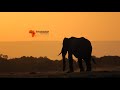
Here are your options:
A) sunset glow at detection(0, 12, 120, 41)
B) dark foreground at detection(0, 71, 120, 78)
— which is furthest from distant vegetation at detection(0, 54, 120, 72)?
sunset glow at detection(0, 12, 120, 41)

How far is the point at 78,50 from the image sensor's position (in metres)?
4.21

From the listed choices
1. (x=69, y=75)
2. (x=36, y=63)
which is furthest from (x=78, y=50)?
(x=36, y=63)

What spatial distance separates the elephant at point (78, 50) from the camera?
4.14m

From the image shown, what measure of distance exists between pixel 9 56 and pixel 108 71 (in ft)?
3.63

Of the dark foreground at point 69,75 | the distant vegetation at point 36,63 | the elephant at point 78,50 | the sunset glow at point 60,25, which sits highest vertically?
the sunset glow at point 60,25

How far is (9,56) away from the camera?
13.6ft

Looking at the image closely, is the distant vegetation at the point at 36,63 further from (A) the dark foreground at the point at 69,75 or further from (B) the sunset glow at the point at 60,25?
(B) the sunset glow at the point at 60,25

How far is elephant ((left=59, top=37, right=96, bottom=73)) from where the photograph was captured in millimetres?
4137

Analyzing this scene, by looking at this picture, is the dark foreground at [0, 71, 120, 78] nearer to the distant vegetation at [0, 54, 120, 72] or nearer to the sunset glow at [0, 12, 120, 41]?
the distant vegetation at [0, 54, 120, 72]

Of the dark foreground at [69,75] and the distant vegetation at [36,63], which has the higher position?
the distant vegetation at [36,63]

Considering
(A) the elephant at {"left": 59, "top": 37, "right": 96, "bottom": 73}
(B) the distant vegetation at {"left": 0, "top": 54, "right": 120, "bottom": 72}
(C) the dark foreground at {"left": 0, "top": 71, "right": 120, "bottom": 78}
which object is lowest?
(C) the dark foreground at {"left": 0, "top": 71, "right": 120, "bottom": 78}

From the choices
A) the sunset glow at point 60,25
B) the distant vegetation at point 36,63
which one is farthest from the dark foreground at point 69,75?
the sunset glow at point 60,25
